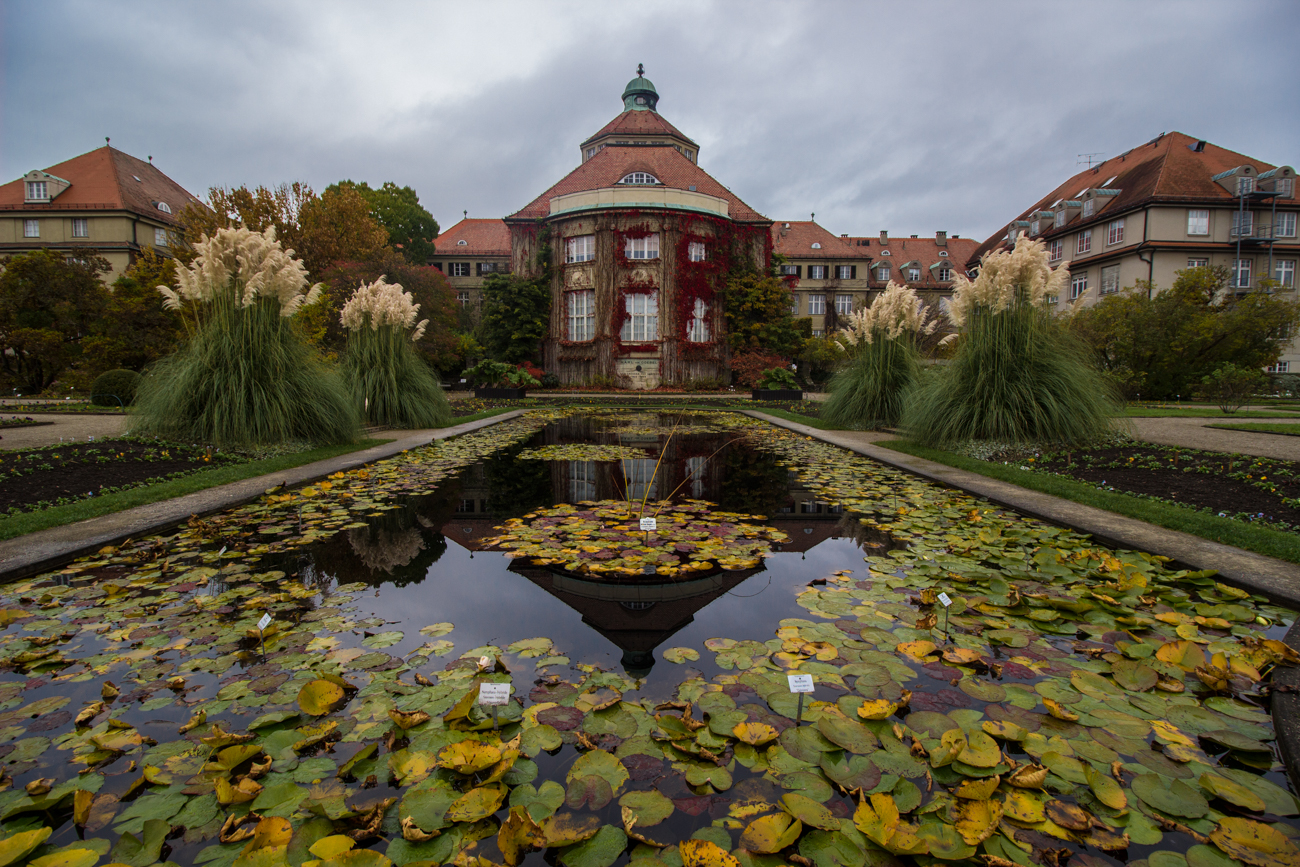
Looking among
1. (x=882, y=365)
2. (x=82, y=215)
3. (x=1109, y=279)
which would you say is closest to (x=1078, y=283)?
(x=1109, y=279)

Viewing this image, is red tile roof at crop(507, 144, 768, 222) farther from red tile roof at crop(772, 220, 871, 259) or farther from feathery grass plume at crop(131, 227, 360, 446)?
feathery grass plume at crop(131, 227, 360, 446)

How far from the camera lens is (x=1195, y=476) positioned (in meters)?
6.67

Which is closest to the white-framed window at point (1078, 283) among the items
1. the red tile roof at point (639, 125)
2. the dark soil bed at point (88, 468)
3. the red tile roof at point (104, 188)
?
the red tile roof at point (639, 125)

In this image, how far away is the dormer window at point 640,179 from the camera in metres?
29.4

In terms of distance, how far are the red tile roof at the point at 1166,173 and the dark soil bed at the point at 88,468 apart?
1597 inches

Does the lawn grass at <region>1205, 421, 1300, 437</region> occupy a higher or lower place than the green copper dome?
lower

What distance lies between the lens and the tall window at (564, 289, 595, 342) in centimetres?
2850

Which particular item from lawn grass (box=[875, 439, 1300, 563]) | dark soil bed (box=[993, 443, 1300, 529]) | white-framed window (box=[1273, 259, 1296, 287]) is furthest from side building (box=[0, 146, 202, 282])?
white-framed window (box=[1273, 259, 1296, 287])

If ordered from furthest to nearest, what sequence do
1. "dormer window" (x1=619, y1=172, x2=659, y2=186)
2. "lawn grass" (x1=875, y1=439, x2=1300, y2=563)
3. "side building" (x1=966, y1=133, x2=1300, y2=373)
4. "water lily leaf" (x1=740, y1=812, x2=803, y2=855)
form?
"side building" (x1=966, y1=133, x2=1300, y2=373) < "dormer window" (x1=619, y1=172, x2=659, y2=186) < "lawn grass" (x1=875, y1=439, x2=1300, y2=563) < "water lily leaf" (x1=740, y1=812, x2=803, y2=855)

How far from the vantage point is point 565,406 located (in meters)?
19.8

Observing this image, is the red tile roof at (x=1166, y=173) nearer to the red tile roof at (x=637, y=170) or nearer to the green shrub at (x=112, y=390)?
the red tile roof at (x=637, y=170)

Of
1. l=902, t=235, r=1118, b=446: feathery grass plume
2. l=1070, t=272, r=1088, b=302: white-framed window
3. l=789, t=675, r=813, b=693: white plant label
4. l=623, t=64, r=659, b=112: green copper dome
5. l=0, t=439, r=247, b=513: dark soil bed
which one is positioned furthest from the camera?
l=623, t=64, r=659, b=112: green copper dome

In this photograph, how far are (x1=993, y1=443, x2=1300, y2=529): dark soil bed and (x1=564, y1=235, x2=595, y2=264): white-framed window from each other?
23.3 meters

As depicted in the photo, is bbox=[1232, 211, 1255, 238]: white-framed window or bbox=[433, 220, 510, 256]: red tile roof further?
bbox=[433, 220, 510, 256]: red tile roof
